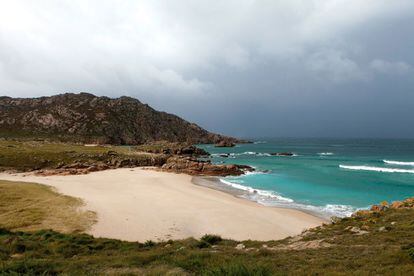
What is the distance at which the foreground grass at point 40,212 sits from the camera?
62.8ft

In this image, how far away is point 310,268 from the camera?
9297 mm

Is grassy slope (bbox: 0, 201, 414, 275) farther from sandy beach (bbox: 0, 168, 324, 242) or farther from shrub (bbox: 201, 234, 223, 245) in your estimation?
sandy beach (bbox: 0, 168, 324, 242)

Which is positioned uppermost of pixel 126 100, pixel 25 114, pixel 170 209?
pixel 126 100

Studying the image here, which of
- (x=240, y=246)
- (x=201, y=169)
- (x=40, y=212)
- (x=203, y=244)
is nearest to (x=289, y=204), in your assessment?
(x=240, y=246)

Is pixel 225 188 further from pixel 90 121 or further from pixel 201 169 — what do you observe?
pixel 90 121

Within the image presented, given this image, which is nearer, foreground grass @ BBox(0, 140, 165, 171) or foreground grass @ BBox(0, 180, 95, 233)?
foreground grass @ BBox(0, 180, 95, 233)

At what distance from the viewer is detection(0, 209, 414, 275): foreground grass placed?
29.7 feet

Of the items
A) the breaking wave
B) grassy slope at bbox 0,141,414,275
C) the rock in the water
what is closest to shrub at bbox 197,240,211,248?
grassy slope at bbox 0,141,414,275

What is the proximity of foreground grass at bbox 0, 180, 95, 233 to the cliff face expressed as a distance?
105296 millimetres

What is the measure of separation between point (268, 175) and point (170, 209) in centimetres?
3274

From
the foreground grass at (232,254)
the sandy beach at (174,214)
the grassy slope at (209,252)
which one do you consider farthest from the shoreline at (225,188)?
the foreground grass at (232,254)

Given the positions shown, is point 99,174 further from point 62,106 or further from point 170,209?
point 62,106

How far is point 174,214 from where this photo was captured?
2486 centimetres

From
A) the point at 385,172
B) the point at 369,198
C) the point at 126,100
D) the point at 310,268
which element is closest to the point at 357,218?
the point at 310,268
